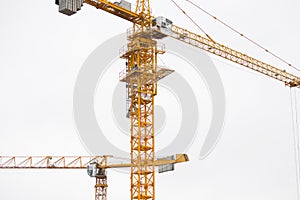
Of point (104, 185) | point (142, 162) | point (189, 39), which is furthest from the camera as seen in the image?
point (104, 185)

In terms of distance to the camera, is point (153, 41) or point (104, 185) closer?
point (153, 41)

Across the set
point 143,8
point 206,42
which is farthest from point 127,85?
point 206,42

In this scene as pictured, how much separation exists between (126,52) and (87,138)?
38.9 feet

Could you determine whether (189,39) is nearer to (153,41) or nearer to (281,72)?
(153,41)

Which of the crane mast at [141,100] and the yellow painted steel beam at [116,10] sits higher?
the yellow painted steel beam at [116,10]

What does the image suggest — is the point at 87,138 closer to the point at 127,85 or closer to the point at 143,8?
the point at 127,85

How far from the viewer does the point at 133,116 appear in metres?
50.2

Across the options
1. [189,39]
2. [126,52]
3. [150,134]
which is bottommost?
[150,134]

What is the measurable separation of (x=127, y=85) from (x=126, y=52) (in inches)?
136

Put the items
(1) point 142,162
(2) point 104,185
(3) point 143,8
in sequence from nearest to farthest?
1. (1) point 142,162
2. (3) point 143,8
3. (2) point 104,185

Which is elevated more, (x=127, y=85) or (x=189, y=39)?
(x=189, y=39)

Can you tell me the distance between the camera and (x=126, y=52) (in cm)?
5050

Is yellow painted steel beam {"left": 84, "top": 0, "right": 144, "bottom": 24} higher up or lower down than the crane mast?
higher up

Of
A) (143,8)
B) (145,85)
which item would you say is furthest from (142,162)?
(143,8)
